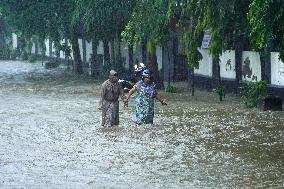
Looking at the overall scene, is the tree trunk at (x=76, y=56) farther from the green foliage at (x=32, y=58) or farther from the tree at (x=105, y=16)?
the green foliage at (x=32, y=58)

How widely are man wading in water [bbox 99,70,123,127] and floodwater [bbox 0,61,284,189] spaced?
433mm

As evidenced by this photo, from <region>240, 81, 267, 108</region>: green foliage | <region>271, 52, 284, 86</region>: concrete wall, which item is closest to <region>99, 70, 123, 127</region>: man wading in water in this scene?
<region>240, 81, 267, 108</region>: green foliage

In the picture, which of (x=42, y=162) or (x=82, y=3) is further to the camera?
(x=82, y=3)

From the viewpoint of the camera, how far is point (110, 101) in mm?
18891

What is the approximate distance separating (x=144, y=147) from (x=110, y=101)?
4035mm

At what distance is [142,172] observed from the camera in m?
12.3

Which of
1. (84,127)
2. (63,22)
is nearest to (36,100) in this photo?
(84,127)

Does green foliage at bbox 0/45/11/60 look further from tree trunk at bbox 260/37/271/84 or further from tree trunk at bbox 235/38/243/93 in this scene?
tree trunk at bbox 260/37/271/84

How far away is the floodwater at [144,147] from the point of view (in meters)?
11.6

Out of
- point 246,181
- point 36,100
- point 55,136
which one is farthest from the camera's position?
point 36,100

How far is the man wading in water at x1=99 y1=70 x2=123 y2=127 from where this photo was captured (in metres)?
18.7

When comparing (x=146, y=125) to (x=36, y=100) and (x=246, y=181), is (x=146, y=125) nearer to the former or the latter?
(x=246, y=181)

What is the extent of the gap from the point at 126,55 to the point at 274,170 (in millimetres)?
32278

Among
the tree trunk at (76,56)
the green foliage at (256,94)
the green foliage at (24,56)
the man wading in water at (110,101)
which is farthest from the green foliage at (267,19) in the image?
the green foliage at (24,56)
